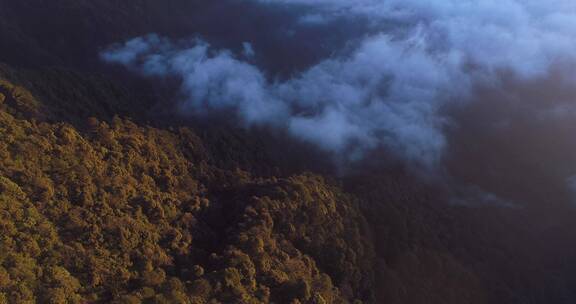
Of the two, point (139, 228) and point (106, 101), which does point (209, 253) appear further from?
point (106, 101)

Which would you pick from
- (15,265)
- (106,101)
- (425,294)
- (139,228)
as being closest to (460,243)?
(425,294)

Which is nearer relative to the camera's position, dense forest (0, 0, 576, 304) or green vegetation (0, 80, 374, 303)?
green vegetation (0, 80, 374, 303)

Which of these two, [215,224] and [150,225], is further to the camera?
[215,224]

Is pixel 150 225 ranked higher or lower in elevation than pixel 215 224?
lower

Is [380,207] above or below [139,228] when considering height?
above

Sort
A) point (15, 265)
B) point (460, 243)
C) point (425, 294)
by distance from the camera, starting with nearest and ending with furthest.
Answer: point (15, 265) → point (425, 294) → point (460, 243)

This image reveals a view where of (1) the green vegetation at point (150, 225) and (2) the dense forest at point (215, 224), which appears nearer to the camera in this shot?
(1) the green vegetation at point (150, 225)

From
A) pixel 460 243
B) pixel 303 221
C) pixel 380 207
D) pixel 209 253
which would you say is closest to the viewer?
pixel 209 253

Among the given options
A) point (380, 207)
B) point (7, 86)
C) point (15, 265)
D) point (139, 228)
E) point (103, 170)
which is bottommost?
point (15, 265)
